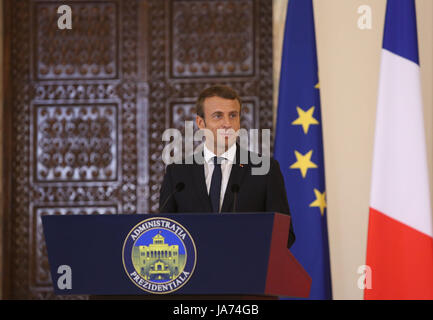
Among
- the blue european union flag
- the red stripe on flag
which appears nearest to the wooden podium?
the red stripe on flag

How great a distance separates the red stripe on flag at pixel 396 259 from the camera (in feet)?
11.7

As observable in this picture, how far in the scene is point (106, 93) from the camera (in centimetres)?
473

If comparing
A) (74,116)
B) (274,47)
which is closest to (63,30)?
(74,116)

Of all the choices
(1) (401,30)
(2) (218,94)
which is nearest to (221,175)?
(2) (218,94)

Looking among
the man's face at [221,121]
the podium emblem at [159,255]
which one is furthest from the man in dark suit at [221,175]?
the podium emblem at [159,255]

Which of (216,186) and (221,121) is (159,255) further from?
(221,121)

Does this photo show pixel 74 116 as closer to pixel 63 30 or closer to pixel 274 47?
pixel 63 30

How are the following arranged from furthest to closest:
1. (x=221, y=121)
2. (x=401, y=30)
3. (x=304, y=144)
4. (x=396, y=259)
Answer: (x=304, y=144), (x=401, y=30), (x=396, y=259), (x=221, y=121)

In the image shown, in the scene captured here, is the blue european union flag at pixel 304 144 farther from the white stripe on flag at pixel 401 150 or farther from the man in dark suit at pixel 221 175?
the man in dark suit at pixel 221 175

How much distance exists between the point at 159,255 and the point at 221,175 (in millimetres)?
654

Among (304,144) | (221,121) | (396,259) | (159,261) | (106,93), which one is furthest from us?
(106,93)

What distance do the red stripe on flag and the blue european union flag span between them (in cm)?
35

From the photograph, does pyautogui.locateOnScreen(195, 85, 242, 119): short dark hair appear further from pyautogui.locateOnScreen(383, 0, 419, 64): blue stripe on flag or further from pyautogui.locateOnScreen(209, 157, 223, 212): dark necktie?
pyautogui.locateOnScreen(383, 0, 419, 64): blue stripe on flag

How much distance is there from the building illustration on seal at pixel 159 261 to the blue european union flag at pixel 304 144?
220cm
